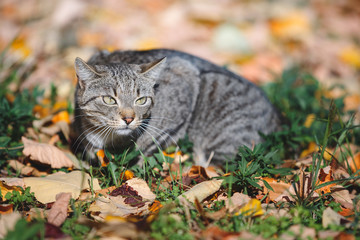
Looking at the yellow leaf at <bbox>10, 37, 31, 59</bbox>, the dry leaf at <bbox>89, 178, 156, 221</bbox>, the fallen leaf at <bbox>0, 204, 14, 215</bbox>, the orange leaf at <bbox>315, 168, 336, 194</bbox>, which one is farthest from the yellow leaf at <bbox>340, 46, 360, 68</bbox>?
the fallen leaf at <bbox>0, 204, 14, 215</bbox>

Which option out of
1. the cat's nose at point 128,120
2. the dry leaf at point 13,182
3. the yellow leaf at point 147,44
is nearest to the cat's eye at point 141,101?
the cat's nose at point 128,120

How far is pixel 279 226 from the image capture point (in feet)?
6.69

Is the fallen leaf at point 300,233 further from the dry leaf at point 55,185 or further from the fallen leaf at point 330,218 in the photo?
the dry leaf at point 55,185

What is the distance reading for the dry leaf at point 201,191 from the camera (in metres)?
2.33

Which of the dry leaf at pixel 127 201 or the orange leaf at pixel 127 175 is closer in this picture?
the dry leaf at pixel 127 201

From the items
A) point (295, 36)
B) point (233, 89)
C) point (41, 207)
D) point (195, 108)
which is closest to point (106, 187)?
point (41, 207)

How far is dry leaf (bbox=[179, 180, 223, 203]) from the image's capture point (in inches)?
91.7

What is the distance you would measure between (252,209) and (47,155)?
1.77 meters

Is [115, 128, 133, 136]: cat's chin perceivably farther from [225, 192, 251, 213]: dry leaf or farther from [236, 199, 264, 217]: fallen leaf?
[236, 199, 264, 217]: fallen leaf

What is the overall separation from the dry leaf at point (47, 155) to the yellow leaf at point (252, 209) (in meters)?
1.57

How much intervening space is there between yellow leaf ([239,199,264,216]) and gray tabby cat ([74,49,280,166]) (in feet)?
3.78

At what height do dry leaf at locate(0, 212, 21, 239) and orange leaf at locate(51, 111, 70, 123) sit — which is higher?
orange leaf at locate(51, 111, 70, 123)

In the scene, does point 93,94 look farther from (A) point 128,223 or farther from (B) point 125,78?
(A) point 128,223

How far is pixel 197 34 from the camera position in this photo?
6.36 m
